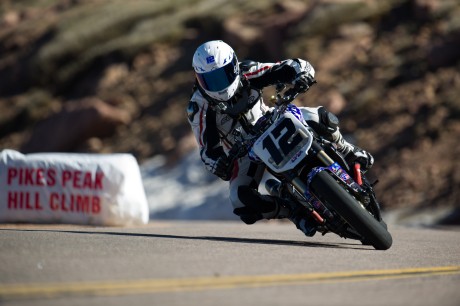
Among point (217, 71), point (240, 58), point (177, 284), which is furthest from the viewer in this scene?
point (240, 58)

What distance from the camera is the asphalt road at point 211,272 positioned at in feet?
18.0

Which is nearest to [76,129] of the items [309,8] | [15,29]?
[309,8]

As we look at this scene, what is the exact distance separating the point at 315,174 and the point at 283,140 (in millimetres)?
472

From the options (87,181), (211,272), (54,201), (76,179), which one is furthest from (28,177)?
(211,272)

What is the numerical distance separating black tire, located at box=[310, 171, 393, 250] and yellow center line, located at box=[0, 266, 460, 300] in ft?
3.81

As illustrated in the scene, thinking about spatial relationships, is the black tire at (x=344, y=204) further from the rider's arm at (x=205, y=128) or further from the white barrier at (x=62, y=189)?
the white barrier at (x=62, y=189)

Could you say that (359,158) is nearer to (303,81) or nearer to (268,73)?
(303,81)

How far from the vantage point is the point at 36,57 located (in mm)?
43000

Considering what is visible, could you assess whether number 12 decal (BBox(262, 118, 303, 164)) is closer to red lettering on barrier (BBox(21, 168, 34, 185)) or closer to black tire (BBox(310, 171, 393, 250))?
black tire (BBox(310, 171, 393, 250))

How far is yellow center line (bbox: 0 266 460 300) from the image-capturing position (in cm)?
541

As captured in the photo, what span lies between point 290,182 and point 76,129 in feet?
89.1

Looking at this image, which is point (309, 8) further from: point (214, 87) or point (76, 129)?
point (214, 87)

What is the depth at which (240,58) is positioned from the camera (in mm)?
34406

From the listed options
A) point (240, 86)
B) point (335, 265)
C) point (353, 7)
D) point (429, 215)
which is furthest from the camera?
point (353, 7)
